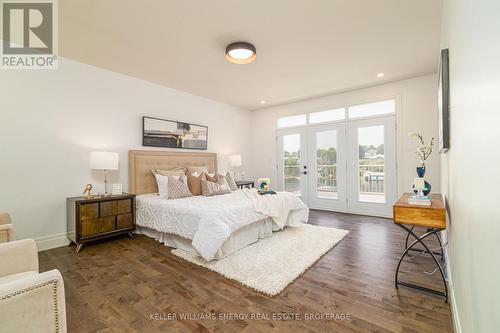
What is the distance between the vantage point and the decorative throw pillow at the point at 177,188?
3.61m

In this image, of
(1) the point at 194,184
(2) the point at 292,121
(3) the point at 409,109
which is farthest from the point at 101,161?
(3) the point at 409,109

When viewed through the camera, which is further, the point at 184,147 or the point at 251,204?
the point at 184,147

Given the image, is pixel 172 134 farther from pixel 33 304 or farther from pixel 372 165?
pixel 372 165

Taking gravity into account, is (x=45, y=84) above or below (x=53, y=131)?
above

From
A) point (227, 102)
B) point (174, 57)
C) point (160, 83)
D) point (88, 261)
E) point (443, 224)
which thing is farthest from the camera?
point (227, 102)

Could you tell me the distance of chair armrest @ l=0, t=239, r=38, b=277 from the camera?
1479 millimetres

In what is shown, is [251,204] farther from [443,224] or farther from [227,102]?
[227,102]

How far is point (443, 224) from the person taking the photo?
1879mm

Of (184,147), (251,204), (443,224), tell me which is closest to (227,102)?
(184,147)

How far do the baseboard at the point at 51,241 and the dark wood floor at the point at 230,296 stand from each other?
0.22m

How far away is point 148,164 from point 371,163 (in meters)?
4.56

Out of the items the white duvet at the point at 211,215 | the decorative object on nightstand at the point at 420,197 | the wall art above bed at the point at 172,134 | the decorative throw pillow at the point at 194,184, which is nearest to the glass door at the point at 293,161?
the white duvet at the point at 211,215

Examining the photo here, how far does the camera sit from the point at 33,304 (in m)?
0.95

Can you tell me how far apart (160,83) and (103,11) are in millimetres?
2088
